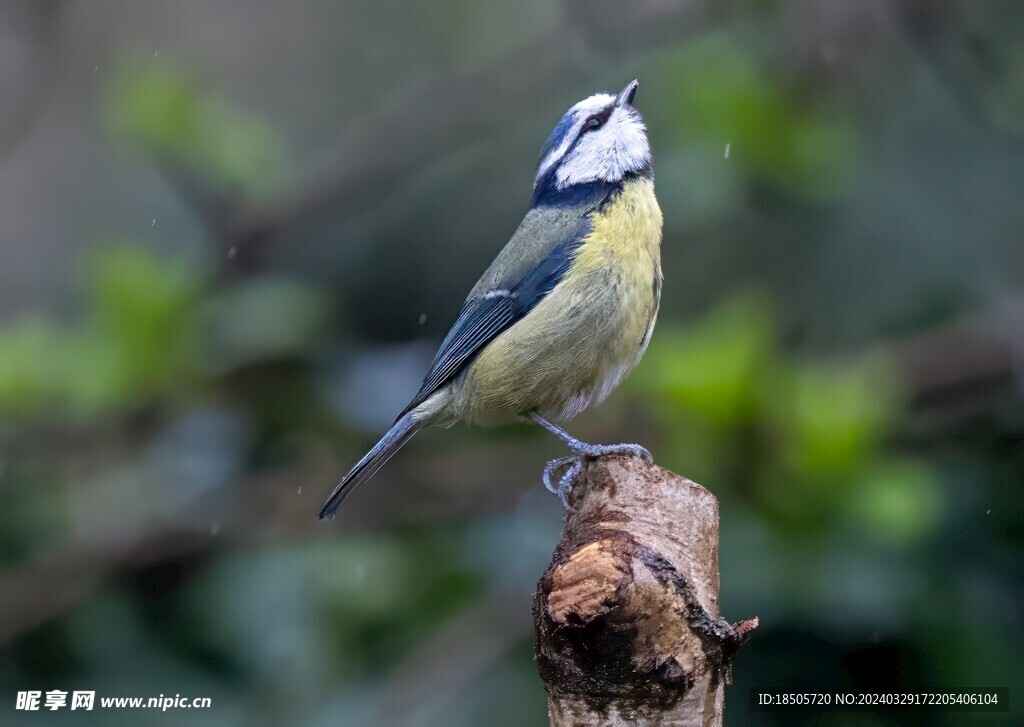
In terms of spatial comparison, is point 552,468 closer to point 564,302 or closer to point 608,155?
point 564,302

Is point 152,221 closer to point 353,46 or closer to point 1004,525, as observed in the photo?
point 353,46

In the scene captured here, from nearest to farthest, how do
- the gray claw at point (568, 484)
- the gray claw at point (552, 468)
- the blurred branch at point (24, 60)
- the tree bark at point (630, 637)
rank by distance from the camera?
1. the tree bark at point (630, 637)
2. the gray claw at point (568, 484)
3. the gray claw at point (552, 468)
4. the blurred branch at point (24, 60)

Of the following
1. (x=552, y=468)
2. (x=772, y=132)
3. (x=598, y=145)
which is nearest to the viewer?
(x=552, y=468)

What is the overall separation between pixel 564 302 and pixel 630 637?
1.29 metres

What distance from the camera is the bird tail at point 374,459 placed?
2994 mm

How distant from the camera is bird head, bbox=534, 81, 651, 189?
3119 millimetres


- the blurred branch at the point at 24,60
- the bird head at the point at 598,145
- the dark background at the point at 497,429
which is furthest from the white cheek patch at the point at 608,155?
the blurred branch at the point at 24,60

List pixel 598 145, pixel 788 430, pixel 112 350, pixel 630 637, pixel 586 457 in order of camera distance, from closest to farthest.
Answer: pixel 630 637, pixel 586 457, pixel 788 430, pixel 598 145, pixel 112 350

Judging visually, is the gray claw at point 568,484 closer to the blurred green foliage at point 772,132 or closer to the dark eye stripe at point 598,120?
the dark eye stripe at point 598,120

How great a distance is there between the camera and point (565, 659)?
71.4 inches

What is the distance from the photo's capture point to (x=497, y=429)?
3598 millimetres

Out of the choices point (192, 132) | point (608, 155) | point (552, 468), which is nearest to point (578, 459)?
point (552, 468)

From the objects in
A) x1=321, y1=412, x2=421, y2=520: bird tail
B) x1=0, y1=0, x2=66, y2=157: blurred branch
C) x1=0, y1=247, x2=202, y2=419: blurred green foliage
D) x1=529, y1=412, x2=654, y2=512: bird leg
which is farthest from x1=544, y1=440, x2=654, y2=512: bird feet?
x1=0, y1=0, x2=66, y2=157: blurred branch

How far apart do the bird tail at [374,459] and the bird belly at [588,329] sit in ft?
0.59
